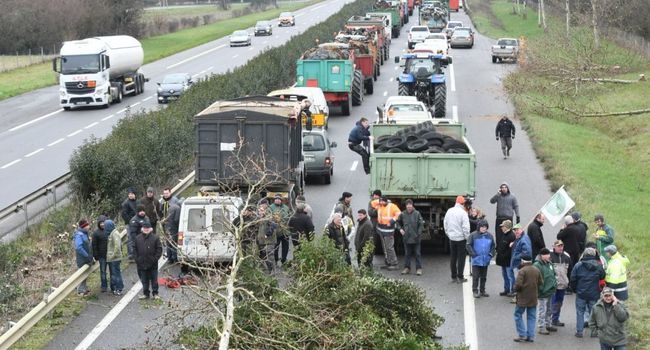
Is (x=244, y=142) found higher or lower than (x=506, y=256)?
higher

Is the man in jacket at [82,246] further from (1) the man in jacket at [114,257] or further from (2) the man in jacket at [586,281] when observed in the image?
(2) the man in jacket at [586,281]

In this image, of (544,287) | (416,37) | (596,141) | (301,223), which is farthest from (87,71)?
(544,287)

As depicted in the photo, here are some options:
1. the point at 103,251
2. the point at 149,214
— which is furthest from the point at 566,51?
the point at 103,251

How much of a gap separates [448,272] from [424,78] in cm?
2140

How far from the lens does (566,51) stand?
3155 cm

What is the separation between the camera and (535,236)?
1898 cm

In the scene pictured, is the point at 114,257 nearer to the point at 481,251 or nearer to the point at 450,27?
the point at 481,251

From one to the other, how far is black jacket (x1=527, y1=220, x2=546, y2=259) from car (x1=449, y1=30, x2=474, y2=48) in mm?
53835

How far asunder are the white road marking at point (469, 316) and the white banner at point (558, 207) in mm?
1878

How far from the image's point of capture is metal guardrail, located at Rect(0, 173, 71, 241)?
75.8ft

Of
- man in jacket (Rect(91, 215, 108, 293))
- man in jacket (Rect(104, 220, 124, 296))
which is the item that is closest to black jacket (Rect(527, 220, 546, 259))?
man in jacket (Rect(104, 220, 124, 296))

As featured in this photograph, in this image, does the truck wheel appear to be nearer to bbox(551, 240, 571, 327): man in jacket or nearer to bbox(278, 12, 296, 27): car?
bbox(551, 240, 571, 327): man in jacket

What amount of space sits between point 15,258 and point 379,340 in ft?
31.7

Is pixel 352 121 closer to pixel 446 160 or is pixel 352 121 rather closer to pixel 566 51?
pixel 566 51
